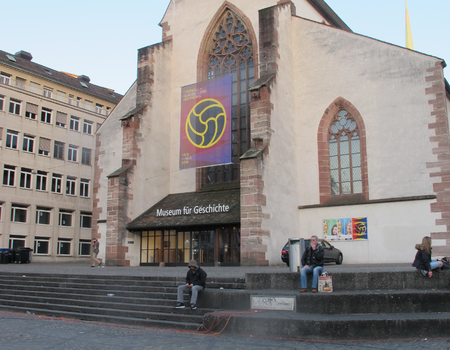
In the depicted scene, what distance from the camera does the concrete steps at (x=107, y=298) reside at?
1099 cm

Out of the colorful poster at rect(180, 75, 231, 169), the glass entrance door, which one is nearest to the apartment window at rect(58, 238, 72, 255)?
the colorful poster at rect(180, 75, 231, 169)

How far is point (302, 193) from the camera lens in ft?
75.8

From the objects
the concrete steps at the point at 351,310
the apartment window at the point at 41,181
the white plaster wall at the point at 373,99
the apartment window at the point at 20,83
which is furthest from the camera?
the apartment window at the point at 20,83

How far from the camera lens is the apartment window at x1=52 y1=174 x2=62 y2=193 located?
41531mm

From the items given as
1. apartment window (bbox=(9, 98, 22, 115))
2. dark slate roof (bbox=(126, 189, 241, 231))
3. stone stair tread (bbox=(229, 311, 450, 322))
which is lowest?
stone stair tread (bbox=(229, 311, 450, 322))

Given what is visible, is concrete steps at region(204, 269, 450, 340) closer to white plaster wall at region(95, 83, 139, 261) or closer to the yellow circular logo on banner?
the yellow circular logo on banner

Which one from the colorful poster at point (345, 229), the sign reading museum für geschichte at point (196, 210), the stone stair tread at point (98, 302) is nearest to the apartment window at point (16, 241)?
the sign reading museum für geschichte at point (196, 210)

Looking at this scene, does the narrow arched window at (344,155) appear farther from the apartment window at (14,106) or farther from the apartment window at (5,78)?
the apartment window at (5,78)

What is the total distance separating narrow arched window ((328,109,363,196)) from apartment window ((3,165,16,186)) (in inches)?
1027

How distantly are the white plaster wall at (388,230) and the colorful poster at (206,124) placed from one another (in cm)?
536

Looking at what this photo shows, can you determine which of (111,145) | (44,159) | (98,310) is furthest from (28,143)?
(98,310)

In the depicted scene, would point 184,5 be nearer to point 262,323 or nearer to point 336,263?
point 336,263

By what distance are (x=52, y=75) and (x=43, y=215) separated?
1349 cm

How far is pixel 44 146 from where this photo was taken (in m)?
41.2
